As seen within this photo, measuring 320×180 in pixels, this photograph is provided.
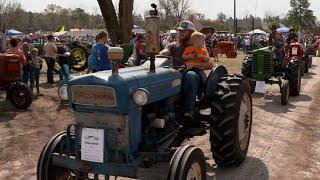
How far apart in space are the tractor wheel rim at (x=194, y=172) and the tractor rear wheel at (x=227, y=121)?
3.15ft

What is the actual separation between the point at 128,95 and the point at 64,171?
1105 mm

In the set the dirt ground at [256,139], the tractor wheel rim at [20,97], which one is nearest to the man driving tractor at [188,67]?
the dirt ground at [256,139]

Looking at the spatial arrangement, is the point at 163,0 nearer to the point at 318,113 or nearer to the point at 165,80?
the point at 318,113

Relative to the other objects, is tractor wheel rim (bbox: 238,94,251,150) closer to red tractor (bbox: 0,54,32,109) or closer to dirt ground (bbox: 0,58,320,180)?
dirt ground (bbox: 0,58,320,180)

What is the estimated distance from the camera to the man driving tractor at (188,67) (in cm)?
491

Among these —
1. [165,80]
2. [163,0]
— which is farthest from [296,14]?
[165,80]

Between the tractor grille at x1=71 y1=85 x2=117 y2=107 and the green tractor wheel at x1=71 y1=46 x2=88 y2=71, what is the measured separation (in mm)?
13297

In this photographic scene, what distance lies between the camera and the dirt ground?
5.22 meters

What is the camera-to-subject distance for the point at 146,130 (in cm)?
413

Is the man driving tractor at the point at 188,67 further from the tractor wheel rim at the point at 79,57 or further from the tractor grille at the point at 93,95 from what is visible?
the tractor wheel rim at the point at 79,57

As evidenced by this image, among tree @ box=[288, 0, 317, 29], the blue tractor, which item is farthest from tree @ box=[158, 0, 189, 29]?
the blue tractor

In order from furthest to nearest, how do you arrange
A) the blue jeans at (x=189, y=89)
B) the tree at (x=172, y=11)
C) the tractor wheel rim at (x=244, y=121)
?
the tree at (x=172, y=11), the tractor wheel rim at (x=244, y=121), the blue jeans at (x=189, y=89)

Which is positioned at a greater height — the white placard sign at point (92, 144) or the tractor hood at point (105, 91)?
the tractor hood at point (105, 91)

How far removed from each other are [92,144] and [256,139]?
3.68 meters
